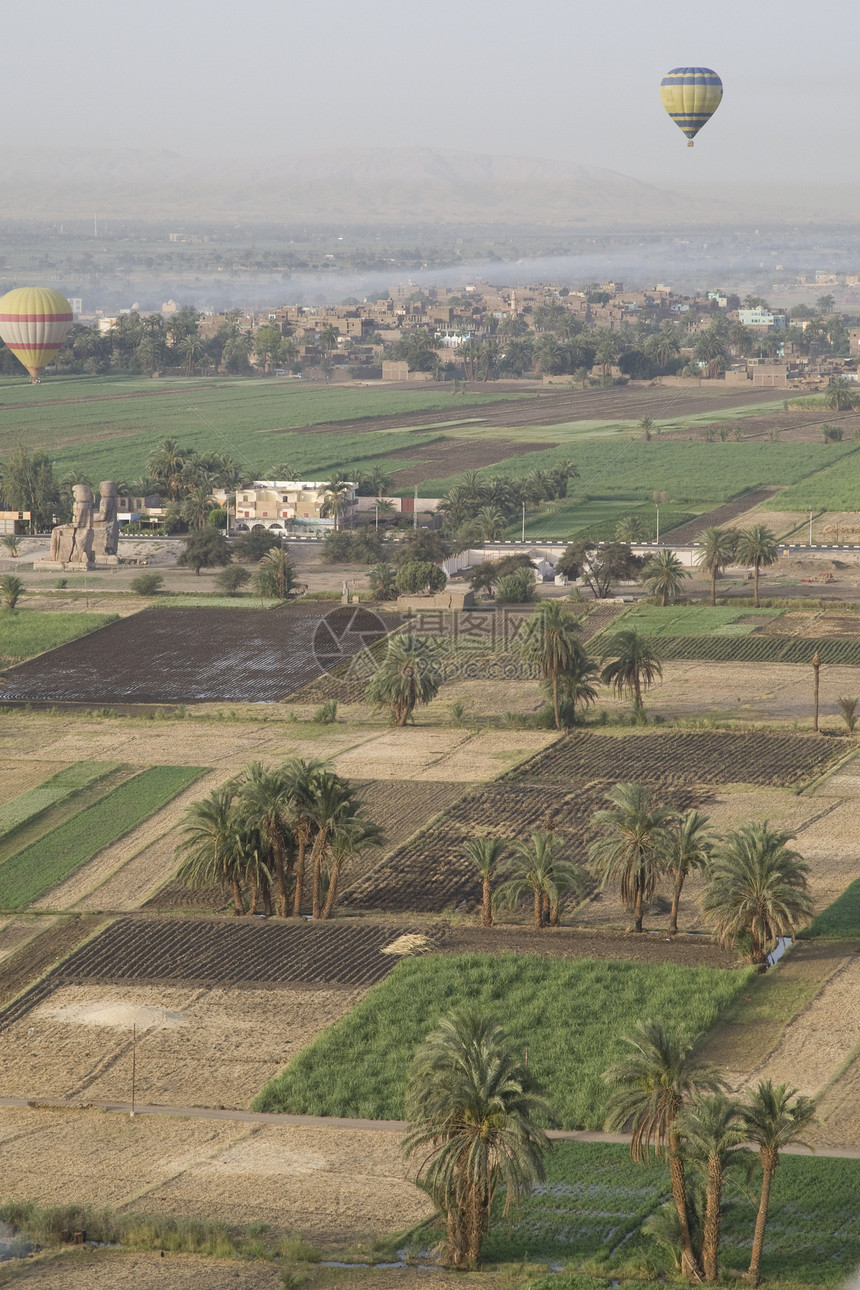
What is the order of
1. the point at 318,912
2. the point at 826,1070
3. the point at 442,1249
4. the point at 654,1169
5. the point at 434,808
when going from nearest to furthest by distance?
the point at 442,1249
the point at 654,1169
the point at 826,1070
the point at 318,912
the point at 434,808

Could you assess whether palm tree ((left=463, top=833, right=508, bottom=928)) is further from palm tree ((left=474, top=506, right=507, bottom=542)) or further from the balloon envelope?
the balloon envelope

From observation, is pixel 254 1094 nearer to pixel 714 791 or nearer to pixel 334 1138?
pixel 334 1138

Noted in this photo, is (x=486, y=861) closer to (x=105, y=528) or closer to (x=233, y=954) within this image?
(x=233, y=954)

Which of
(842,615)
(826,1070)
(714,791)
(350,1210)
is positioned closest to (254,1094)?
(350,1210)

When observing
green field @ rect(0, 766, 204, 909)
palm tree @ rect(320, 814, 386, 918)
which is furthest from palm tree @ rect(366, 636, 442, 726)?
palm tree @ rect(320, 814, 386, 918)

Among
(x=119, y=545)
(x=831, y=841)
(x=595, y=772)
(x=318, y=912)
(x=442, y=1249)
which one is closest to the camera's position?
(x=442, y=1249)

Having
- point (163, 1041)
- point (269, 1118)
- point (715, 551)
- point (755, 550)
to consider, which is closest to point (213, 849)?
point (163, 1041)
